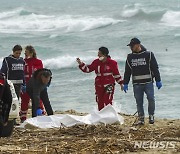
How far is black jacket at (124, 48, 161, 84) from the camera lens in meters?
11.4

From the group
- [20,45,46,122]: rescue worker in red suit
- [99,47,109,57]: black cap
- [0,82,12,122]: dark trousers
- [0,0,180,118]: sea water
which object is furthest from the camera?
[0,0,180,118]: sea water

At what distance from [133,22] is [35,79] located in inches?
1396

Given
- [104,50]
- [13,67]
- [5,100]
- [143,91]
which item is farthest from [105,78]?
[5,100]

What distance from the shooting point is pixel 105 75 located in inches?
486

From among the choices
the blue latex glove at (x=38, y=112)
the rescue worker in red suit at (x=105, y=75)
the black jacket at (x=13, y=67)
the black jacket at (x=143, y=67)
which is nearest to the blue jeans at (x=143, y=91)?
the black jacket at (x=143, y=67)

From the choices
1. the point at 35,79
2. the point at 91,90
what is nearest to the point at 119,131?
the point at 35,79

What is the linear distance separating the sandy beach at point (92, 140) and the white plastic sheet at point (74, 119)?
22 centimetres

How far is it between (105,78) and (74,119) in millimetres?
1768

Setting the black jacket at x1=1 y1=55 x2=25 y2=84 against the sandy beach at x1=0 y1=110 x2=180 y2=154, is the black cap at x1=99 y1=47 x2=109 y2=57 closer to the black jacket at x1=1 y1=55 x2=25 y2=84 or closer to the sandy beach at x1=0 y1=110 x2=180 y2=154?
the black jacket at x1=1 y1=55 x2=25 y2=84

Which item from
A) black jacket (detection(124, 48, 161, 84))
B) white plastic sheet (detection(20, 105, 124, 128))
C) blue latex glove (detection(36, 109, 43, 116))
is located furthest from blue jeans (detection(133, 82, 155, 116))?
blue latex glove (detection(36, 109, 43, 116))

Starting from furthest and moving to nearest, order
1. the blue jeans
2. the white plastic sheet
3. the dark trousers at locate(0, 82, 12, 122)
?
the blue jeans < the white plastic sheet < the dark trousers at locate(0, 82, 12, 122)

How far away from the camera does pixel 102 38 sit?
3925 centimetres

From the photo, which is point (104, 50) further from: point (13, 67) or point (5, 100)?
point (5, 100)

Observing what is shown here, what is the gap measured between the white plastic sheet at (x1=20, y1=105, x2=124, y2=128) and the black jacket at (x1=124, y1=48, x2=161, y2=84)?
31.4 inches
